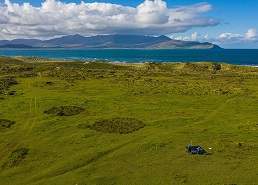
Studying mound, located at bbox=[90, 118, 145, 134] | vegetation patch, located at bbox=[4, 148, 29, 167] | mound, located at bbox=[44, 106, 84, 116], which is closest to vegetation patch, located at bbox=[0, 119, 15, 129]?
mound, located at bbox=[44, 106, 84, 116]

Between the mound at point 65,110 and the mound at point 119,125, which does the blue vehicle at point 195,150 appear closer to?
the mound at point 119,125

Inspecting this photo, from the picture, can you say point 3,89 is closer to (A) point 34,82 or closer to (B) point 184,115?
(A) point 34,82

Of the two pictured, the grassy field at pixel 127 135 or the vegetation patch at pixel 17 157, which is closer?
the grassy field at pixel 127 135

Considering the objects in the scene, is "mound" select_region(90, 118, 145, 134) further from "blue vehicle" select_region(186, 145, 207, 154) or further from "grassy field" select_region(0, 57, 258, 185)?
"blue vehicle" select_region(186, 145, 207, 154)

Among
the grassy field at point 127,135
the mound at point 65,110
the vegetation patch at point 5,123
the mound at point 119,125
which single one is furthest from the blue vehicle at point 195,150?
the vegetation patch at point 5,123

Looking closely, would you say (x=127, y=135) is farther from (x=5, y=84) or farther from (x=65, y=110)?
(x=5, y=84)

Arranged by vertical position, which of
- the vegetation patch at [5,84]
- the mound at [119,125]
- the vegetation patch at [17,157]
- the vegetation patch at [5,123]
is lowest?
the vegetation patch at [17,157]

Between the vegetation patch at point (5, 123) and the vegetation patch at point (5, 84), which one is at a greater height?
the vegetation patch at point (5, 84)
